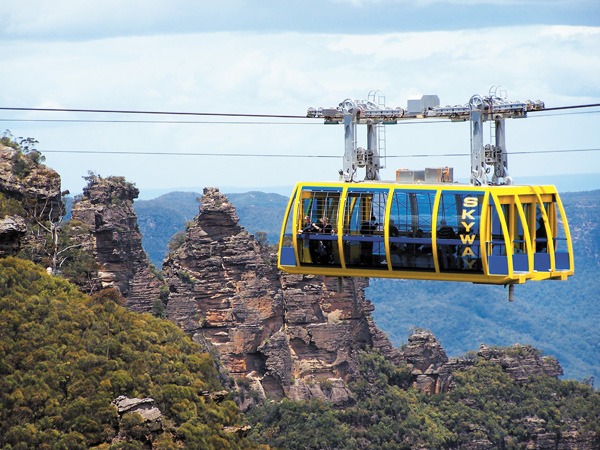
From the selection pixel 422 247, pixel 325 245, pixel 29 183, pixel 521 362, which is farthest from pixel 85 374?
pixel 521 362

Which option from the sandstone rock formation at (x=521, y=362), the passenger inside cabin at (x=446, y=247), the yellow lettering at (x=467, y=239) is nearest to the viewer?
the yellow lettering at (x=467, y=239)

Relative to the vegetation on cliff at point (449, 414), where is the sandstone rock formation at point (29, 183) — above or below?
above

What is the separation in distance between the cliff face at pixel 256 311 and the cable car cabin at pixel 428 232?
46.6 m

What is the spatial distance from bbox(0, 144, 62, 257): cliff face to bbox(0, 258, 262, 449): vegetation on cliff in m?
7.92

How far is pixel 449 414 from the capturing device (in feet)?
292

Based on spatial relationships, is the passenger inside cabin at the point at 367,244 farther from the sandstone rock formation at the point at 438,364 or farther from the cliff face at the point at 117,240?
the sandstone rock formation at the point at 438,364

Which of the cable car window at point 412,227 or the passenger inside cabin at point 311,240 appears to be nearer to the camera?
the cable car window at point 412,227

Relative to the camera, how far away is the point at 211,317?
8319 centimetres

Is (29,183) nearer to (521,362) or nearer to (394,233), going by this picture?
(521,362)

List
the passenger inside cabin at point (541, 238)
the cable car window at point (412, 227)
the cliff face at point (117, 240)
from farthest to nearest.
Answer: the cliff face at point (117, 240) → the passenger inside cabin at point (541, 238) → the cable car window at point (412, 227)

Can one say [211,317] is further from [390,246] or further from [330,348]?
[390,246]

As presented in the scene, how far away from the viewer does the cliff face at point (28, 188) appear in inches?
2638

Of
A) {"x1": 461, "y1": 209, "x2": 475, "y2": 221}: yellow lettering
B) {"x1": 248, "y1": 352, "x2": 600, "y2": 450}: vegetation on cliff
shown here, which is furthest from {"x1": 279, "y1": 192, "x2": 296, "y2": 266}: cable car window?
{"x1": 248, "y1": 352, "x2": 600, "y2": 450}: vegetation on cliff

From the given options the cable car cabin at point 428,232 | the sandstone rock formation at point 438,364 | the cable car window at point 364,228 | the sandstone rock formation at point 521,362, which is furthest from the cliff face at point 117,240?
the cable car window at point 364,228
